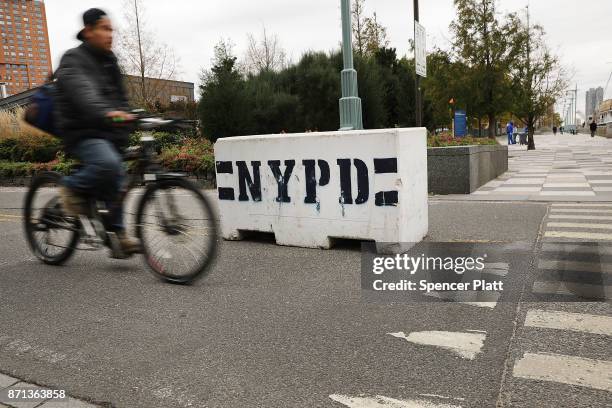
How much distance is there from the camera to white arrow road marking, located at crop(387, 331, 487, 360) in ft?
9.45

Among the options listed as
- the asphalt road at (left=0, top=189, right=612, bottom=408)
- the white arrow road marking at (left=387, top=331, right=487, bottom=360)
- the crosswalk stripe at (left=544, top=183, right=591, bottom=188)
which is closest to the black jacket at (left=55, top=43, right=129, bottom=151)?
the asphalt road at (left=0, top=189, right=612, bottom=408)

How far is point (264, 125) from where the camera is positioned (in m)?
22.0

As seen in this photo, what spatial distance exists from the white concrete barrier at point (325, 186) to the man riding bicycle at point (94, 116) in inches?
69.6

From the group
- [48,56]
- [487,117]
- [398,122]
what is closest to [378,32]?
[398,122]

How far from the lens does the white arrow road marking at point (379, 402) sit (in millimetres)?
2328

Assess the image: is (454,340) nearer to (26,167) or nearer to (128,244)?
(128,244)

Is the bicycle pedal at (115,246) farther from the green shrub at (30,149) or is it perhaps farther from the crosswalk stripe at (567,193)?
the green shrub at (30,149)

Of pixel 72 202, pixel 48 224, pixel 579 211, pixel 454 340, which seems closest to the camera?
pixel 454 340

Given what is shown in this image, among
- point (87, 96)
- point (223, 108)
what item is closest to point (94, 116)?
point (87, 96)

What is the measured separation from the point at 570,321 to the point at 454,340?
81 cm

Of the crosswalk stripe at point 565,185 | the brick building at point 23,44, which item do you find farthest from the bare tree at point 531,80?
the brick building at point 23,44

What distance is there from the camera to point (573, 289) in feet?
12.7

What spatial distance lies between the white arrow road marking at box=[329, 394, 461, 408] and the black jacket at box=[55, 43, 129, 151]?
2.56m

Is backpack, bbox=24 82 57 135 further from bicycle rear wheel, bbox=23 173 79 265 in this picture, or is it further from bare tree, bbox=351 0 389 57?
bare tree, bbox=351 0 389 57
